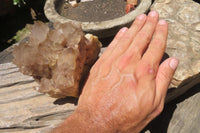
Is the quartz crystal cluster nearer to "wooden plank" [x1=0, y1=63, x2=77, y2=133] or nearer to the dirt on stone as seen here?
"wooden plank" [x1=0, y1=63, x2=77, y2=133]

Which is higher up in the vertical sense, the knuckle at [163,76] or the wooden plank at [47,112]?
the knuckle at [163,76]

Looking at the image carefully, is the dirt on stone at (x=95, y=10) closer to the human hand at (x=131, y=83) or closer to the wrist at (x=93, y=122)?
the human hand at (x=131, y=83)

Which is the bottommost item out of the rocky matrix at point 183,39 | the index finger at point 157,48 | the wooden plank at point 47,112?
the wooden plank at point 47,112

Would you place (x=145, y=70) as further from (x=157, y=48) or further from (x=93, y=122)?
(x=93, y=122)

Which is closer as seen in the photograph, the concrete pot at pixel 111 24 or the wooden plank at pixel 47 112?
the wooden plank at pixel 47 112

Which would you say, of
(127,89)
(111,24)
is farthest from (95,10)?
(127,89)

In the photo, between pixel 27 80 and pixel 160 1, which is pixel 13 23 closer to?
pixel 27 80

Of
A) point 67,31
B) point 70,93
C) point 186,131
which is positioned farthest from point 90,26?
point 186,131

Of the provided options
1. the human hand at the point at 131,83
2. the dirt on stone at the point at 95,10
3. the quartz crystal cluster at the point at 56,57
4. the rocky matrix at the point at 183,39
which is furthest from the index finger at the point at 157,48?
the dirt on stone at the point at 95,10
